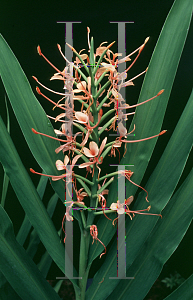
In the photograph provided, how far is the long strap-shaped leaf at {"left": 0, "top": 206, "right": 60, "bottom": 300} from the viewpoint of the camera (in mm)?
379

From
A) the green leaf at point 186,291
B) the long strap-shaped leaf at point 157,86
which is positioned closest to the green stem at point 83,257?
the long strap-shaped leaf at point 157,86

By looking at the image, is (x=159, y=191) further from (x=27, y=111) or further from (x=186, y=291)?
(x=27, y=111)

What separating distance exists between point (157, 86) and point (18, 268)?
409 mm

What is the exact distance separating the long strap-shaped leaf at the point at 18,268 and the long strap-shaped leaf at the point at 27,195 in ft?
0.14

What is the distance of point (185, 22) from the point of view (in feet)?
1.28

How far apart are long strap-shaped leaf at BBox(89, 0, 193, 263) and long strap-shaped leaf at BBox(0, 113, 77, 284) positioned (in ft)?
0.25

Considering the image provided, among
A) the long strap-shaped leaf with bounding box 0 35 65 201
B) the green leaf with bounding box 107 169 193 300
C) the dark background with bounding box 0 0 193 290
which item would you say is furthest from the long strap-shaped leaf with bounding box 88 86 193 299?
the dark background with bounding box 0 0 193 290

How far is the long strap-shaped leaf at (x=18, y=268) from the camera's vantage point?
14.9 inches

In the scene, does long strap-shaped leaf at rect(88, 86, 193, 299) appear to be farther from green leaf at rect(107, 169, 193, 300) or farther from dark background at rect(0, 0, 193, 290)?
dark background at rect(0, 0, 193, 290)

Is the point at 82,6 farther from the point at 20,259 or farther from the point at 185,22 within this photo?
the point at 20,259

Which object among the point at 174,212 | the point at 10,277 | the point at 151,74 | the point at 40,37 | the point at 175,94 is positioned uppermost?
the point at 40,37

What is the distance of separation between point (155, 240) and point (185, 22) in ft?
1.32

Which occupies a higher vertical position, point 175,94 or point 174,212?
point 175,94

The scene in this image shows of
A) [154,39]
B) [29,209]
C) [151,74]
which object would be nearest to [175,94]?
[154,39]
